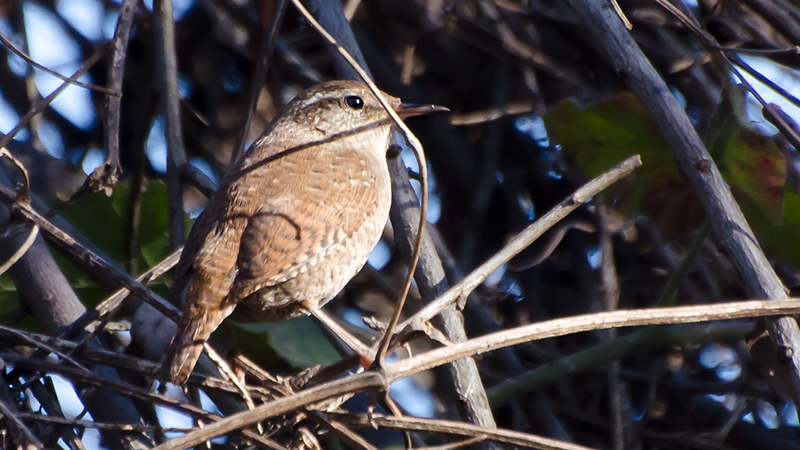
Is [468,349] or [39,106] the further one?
[39,106]

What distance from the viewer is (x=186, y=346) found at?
210 centimetres

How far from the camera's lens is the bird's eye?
312 centimetres

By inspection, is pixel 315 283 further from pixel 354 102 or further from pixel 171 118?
pixel 171 118

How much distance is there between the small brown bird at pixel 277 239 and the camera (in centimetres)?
228

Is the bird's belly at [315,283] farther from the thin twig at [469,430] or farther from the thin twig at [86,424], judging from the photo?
the thin twig at [469,430]

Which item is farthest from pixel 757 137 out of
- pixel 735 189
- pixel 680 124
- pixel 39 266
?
pixel 39 266

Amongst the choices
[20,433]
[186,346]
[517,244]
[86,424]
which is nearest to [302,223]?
[186,346]

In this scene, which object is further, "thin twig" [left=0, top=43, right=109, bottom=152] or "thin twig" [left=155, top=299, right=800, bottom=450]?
"thin twig" [left=0, top=43, right=109, bottom=152]

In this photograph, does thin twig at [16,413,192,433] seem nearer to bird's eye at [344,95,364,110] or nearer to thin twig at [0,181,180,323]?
thin twig at [0,181,180,323]

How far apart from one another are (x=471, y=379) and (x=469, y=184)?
66.1 inches

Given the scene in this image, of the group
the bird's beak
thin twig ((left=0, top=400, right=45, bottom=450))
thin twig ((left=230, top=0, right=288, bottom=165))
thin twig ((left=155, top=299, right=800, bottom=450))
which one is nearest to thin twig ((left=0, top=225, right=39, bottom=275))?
thin twig ((left=0, top=400, right=45, bottom=450))

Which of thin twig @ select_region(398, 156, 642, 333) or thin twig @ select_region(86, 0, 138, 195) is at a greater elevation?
thin twig @ select_region(86, 0, 138, 195)

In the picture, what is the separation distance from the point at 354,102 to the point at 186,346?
1332 millimetres

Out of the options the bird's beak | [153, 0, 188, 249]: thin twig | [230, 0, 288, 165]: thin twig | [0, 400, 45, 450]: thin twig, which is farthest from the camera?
[153, 0, 188, 249]: thin twig
